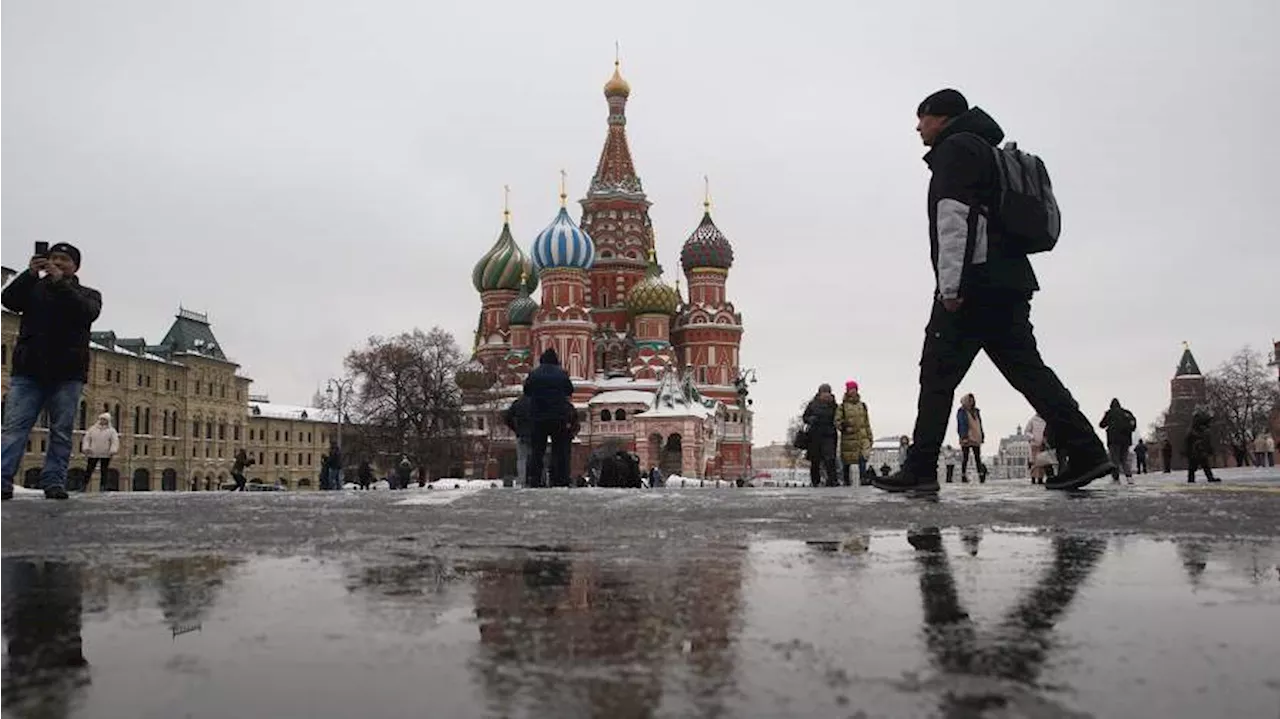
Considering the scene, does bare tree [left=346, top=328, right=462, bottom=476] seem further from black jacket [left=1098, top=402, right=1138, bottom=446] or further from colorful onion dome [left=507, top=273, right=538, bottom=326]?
black jacket [left=1098, top=402, right=1138, bottom=446]

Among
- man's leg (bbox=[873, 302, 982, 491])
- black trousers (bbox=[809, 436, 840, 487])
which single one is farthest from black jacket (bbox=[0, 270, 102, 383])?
black trousers (bbox=[809, 436, 840, 487])

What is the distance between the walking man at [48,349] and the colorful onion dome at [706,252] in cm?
5933

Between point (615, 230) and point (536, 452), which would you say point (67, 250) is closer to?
point (536, 452)

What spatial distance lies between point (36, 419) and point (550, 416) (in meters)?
5.19

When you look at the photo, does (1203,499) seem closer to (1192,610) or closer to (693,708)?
(1192,610)

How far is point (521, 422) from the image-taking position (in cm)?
1198

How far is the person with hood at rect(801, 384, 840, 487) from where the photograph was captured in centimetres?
1299

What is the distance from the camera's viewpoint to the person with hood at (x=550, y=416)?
35.9 ft

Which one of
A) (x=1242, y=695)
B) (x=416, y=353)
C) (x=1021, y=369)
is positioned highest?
(x=416, y=353)

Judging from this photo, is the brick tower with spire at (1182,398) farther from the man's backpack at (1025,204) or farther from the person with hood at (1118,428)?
the man's backpack at (1025,204)

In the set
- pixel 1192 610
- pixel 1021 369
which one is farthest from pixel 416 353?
pixel 1192 610

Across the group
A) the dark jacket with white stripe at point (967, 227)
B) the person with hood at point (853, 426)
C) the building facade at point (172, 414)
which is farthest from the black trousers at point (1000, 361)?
the building facade at point (172, 414)

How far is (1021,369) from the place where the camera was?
6.03 m

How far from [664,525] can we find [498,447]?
55.3m
